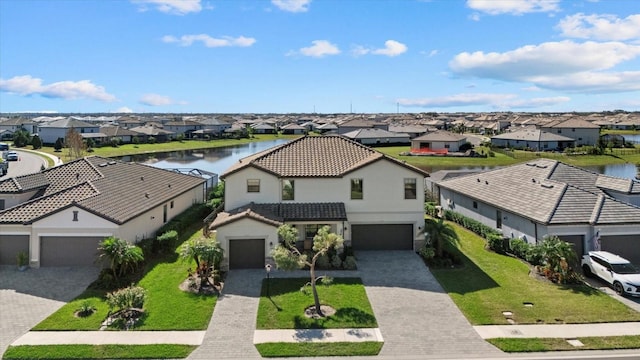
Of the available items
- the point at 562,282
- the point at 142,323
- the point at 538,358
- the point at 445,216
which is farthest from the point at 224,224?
the point at 445,216

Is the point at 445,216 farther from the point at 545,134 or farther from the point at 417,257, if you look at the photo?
the point at 545,134

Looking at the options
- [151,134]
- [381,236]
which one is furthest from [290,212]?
[151,134]

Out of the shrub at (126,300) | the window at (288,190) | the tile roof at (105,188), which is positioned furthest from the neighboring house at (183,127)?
the shrub at (126,300)

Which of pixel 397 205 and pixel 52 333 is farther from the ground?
pixel 397 205

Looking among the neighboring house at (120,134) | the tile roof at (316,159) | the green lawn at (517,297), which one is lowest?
the green lawn at (517,297)

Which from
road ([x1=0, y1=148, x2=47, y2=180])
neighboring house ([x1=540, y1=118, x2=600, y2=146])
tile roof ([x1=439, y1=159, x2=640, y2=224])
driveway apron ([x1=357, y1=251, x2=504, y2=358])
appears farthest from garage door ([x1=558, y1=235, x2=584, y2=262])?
neighboring house ([x1=540, y1=118, x2=600, y2=146])

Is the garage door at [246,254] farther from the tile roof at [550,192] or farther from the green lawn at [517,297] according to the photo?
the tile roof at [550,192]
